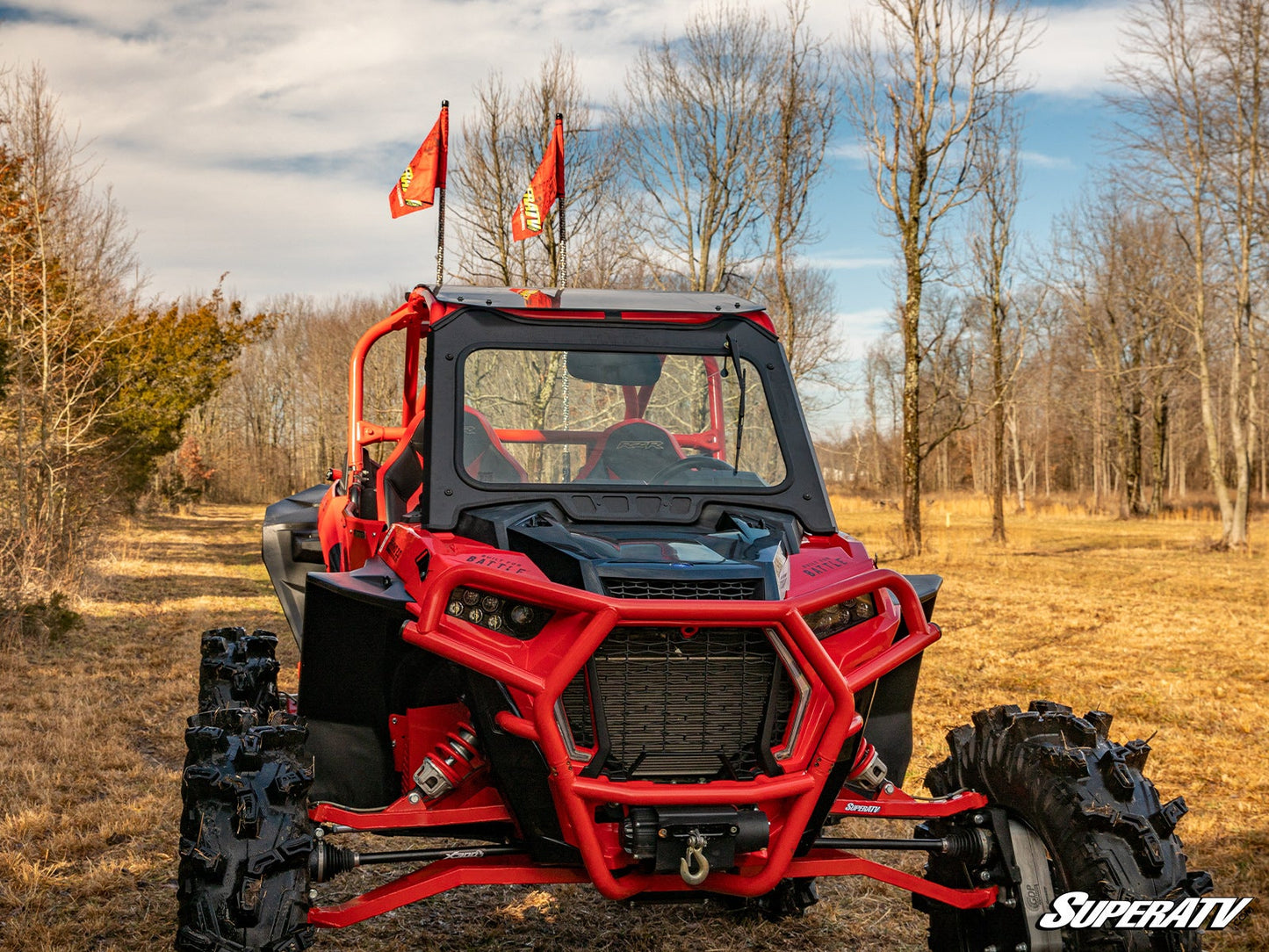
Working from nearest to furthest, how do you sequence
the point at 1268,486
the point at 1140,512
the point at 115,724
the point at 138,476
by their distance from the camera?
the point at 115,724, the point at 138,476, the point at 1140,512, the point at 1268,486

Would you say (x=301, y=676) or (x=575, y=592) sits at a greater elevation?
(x=575, y=592)

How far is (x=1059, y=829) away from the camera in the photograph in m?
3.24

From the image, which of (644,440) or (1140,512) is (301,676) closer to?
(644,440)

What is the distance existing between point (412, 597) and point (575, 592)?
686 millimetres

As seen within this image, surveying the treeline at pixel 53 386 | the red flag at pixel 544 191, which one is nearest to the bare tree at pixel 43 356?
the treeline at pixel 53 386

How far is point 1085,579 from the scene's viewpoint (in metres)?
17.8

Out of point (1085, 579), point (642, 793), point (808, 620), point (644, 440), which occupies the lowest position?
point (1085, 579)

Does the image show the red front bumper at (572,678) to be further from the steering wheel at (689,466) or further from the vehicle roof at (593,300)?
the vehicle roof at (593,300)

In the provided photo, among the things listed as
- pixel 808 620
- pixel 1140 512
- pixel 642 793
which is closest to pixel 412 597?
pixel 642 793

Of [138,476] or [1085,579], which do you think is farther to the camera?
[138,476]

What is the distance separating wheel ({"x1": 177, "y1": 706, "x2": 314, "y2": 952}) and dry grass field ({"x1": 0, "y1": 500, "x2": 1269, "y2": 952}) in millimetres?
1471

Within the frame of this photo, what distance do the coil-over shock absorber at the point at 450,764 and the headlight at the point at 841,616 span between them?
3.56 ft

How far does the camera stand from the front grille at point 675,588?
3025 mm

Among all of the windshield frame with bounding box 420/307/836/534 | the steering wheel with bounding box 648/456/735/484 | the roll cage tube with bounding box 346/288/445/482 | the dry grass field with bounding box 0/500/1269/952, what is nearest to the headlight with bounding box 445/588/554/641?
the windshield frame with bounding box 420/307/836/534
